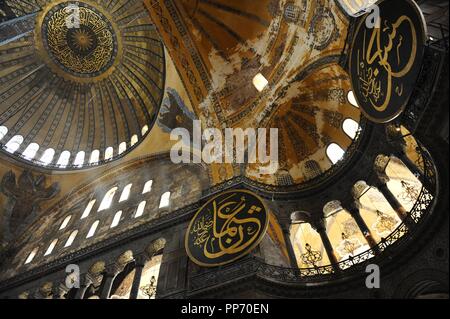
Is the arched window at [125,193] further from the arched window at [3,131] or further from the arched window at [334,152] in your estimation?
the arched window at [334,152]

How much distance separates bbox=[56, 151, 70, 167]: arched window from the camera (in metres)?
16.3

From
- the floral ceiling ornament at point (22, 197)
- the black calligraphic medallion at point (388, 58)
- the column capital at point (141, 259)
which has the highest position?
the floral ceiling ornament at point (22, 197)

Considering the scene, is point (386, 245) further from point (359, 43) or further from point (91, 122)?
point (91, 122)

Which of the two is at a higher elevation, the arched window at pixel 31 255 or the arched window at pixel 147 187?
the arched window at pixel 147 187

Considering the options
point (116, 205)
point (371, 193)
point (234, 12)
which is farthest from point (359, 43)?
point (116, 205)

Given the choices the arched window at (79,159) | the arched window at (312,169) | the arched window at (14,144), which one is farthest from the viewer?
the arched window at (79,159)

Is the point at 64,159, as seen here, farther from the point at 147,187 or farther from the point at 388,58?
the point at 388,58

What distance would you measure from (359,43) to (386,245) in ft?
14.4

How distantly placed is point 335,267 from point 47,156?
14.6m

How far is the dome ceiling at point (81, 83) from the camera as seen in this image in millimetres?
15922

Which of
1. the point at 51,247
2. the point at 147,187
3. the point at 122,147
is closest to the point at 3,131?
the point at 122,147

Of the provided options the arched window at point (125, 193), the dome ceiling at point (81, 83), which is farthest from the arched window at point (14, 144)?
the arched window at point (125, 193)

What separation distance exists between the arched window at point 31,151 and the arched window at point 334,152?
13.4 meters

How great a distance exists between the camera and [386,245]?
693cm
